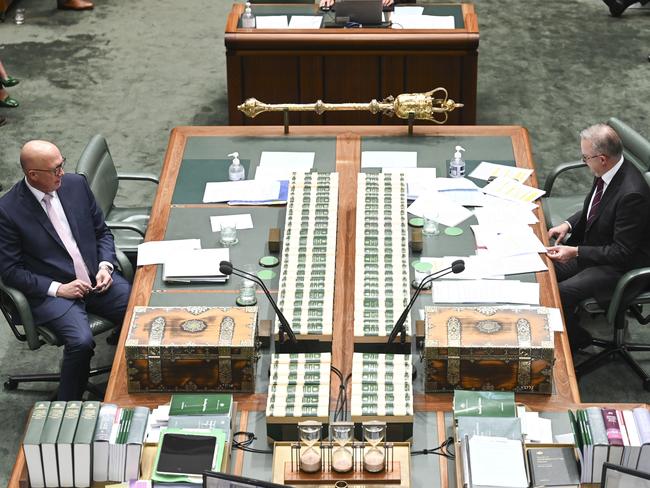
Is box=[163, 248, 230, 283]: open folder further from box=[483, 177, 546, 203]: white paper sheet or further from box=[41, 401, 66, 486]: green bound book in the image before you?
box=[483, 177, 546, 203]: white paper sheet

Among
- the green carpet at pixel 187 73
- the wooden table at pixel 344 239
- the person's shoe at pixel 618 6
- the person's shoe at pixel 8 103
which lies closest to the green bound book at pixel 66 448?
the wooden table at pixel 344 239

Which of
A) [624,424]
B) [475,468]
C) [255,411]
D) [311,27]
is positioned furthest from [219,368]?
[311,27]

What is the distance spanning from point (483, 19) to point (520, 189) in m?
5.44

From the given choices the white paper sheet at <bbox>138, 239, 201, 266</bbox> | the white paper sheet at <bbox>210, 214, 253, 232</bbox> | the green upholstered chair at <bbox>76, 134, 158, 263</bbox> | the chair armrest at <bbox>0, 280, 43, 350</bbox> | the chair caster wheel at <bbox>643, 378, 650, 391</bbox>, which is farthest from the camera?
the green upholstered chair at <bbox>76, 134, 158, 263</bbox>

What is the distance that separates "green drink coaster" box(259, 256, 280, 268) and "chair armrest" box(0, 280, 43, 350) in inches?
45.8

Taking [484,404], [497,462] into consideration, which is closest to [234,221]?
[484,404]

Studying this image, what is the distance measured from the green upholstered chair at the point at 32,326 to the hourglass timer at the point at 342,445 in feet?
6.45

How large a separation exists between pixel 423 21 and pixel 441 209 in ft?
9.18

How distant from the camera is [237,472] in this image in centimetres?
402

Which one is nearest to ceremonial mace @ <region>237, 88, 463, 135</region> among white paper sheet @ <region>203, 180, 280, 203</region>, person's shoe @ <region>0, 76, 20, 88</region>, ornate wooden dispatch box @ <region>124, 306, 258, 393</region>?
white paper sheet @ <region>203, 180, 280, 203</region>

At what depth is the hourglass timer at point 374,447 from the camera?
3846 mm

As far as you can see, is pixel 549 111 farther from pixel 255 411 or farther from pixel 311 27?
pixel 255 411

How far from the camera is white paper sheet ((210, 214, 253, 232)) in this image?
223 inches

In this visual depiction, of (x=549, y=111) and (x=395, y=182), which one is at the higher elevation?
(x=395, y=182)
